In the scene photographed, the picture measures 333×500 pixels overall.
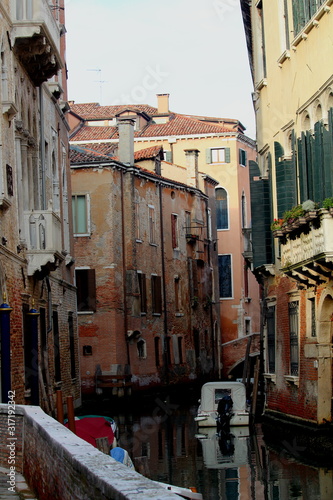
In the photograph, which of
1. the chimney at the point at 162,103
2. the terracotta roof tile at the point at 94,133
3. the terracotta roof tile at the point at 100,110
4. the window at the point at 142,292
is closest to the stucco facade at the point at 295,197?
the window at the point at 142,292

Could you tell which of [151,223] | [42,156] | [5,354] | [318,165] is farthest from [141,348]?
[5,354]

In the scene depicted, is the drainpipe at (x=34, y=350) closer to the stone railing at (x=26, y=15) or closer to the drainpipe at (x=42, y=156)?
the drainpipe at (x=42, y=156)

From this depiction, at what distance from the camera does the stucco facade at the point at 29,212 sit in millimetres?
15094

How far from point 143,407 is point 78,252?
6385 millimetres

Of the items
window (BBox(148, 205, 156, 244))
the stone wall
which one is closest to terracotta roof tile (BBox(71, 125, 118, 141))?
window (BBox(148, 205, 156, 244))

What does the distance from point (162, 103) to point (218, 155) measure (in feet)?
16.7

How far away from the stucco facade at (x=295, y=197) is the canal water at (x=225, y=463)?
1277 mm

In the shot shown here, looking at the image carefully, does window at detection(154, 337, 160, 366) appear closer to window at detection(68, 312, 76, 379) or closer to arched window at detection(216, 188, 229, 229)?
window at detection(68, 312, 76, 379)

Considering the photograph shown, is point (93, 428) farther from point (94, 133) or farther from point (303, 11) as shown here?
point (94, 133)

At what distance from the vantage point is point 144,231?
36.9 metres

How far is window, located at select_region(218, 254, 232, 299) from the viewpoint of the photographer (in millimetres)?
50344

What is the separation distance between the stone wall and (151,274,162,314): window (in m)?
27.4

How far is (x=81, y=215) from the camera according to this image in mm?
34438

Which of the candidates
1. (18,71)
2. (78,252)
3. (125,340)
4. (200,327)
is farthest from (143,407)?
(18,71)
